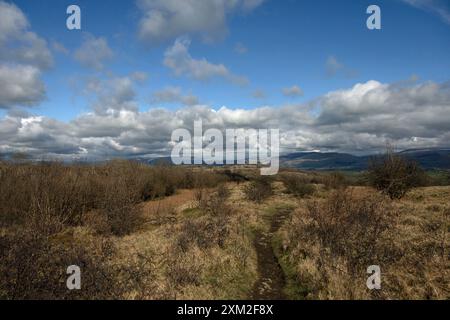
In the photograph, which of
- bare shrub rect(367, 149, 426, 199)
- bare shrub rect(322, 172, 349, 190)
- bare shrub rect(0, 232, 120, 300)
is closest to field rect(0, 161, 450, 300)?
bare shrub rect(0, 232, 120, 300)

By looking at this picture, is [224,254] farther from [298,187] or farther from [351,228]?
[298,187]

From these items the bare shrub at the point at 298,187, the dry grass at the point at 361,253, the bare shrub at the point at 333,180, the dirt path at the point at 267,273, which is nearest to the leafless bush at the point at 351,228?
the dry grass at the point at 361,253

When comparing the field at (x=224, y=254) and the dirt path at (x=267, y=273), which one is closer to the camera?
the field at (x=224, y=254)

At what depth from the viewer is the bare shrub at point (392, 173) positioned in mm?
23500

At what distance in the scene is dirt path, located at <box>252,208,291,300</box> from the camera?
8742mm

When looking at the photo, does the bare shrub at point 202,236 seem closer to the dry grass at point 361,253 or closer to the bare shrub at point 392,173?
the dry grass at point 361,253

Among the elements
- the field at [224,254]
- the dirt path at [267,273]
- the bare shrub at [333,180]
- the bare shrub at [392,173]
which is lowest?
the dirt path at [267,273]

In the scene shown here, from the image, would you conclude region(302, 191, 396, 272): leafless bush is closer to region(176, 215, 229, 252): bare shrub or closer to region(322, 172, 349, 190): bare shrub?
region(176, 215, 229, 252): bare shrub

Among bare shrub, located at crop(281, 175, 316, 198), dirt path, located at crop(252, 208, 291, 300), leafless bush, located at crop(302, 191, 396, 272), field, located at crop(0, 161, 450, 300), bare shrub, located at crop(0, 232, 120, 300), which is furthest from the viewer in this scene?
bare shrub, located at crop(281, 175, 316, 198)

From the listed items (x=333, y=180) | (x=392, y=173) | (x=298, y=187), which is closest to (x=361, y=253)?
(x=392, y=173)

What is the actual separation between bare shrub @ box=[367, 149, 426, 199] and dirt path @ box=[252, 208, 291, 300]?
39.1ft

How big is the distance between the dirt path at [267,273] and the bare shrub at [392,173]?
1190cm

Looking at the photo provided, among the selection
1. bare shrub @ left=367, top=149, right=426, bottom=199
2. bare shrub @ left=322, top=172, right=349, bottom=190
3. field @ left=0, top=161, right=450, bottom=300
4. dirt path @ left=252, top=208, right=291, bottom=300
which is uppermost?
bare shrub @ left=367, top=149, right=426, bottom=199

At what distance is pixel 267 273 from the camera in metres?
10.5
